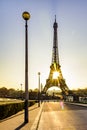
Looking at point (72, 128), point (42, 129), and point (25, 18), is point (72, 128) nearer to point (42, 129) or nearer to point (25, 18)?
point (42, 129)

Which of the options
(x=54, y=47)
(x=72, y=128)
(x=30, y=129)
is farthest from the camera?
(x=54, y=47)

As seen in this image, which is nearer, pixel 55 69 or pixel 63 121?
pixel 63 121

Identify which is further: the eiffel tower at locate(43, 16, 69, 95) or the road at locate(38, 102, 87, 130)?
the eiffel tower at locate(43, 16, 69, 95)

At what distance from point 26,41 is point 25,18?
4.78ft

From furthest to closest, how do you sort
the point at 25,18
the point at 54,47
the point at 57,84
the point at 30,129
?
the point at 57,84, the point at 54,47, the point at 25,18, the point at 30,129

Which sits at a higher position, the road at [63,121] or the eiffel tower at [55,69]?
the eiffel tower at [55,69]

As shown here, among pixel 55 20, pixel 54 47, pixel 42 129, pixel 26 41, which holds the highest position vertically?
pixel 55 20

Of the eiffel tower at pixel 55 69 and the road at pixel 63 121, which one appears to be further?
the eiffel tower at pixel 55 69

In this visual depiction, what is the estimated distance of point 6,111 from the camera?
80.7 feet

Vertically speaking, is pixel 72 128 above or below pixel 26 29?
below

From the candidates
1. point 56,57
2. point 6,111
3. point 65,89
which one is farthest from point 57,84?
point 6,111

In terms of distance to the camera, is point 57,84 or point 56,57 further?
point 57,84

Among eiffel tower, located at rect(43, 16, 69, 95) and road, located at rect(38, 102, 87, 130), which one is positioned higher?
eiffel tower, located at rect(43, 16, 69, 95)

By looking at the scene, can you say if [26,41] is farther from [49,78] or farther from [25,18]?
[49,78]
